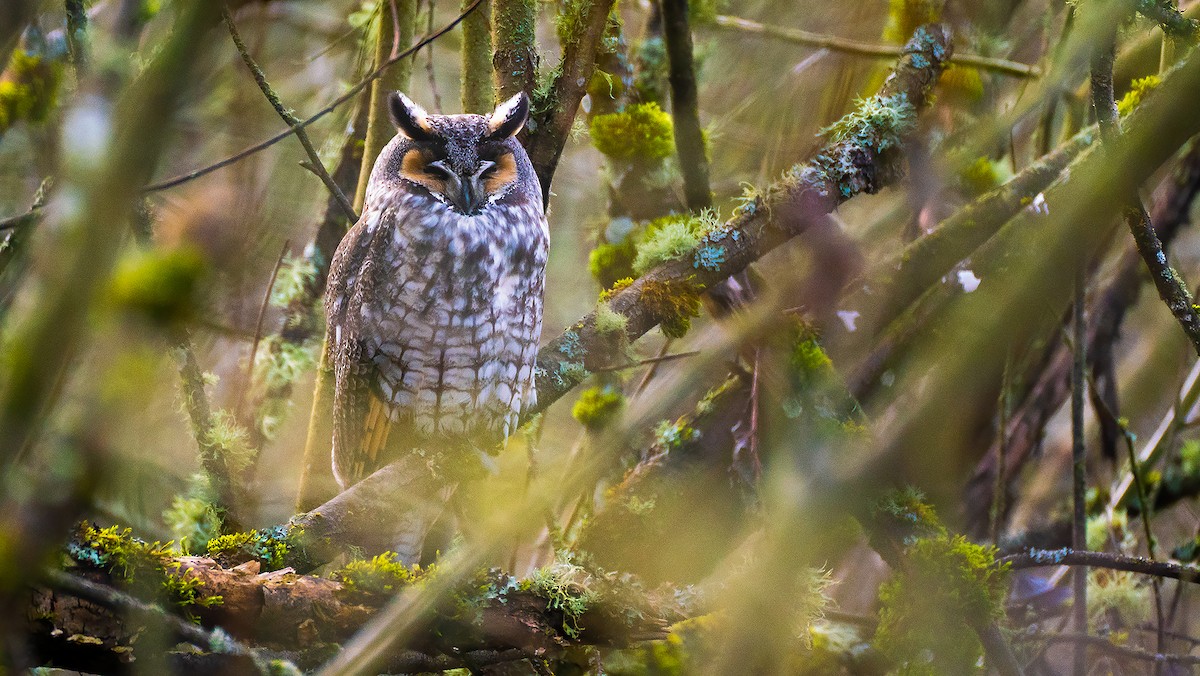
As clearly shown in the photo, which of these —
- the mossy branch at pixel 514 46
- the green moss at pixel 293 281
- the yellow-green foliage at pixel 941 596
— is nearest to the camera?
the yellow-green foliage at pixel 941 596

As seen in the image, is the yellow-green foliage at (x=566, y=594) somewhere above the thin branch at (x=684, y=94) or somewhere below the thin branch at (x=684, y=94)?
below

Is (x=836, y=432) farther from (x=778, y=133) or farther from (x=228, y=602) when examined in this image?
(x=228, y=602)

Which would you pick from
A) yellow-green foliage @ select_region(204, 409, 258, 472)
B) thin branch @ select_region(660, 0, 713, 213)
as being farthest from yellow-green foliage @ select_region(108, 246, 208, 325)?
thin branch @ select_region(660, 0, 713, 213)

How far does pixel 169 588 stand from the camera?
143 centimetres

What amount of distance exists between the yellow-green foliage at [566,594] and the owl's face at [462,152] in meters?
1.08

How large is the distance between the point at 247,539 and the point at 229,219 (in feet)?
3.28

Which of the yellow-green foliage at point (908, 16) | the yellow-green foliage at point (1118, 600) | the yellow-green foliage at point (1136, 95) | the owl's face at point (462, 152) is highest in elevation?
the yellow-green foliage at point (908, 16)

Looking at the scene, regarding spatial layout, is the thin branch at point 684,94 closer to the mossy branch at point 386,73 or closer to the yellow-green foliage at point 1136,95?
the mossy branch at point 386,73

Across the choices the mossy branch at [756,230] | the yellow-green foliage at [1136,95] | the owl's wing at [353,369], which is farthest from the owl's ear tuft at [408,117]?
the yellow-green foliage at [1136,95]

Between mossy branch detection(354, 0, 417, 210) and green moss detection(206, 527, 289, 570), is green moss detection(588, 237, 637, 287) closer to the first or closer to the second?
mossy branch detection(354, 0, 417, 210)

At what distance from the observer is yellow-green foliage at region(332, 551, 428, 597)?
5.45ft

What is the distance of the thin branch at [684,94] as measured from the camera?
2.74 m

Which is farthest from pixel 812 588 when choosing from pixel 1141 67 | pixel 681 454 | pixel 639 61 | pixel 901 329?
pixel 1141 67

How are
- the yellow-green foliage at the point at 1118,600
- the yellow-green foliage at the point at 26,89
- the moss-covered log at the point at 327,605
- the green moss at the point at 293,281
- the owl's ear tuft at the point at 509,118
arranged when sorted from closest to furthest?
the moss-covered log at the point at 327,605
the owl's ear tuft at the point at 509,118
the yellow-green foliage at the point at 26,89
the green moss at the point at 293,281
the yellow-green foliage at the point at 1118,600
